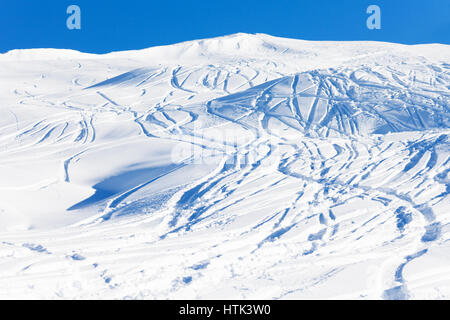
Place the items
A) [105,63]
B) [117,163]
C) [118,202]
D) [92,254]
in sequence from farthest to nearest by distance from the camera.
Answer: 1. [105,63]
2. [117,163]
3. [118,202]
4. [92,254]

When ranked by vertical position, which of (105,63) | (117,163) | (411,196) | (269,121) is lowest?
(411,196)

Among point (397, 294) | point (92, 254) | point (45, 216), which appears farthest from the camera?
point (45, 216)

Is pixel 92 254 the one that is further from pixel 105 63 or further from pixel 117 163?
pixel 105 63

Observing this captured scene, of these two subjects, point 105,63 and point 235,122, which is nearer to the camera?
point 235,122

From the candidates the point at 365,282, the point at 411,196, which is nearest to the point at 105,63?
the point at 411,196

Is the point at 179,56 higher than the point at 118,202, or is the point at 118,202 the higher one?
the point at 179,56

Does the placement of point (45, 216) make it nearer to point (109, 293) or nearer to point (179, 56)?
point (109, 293)
